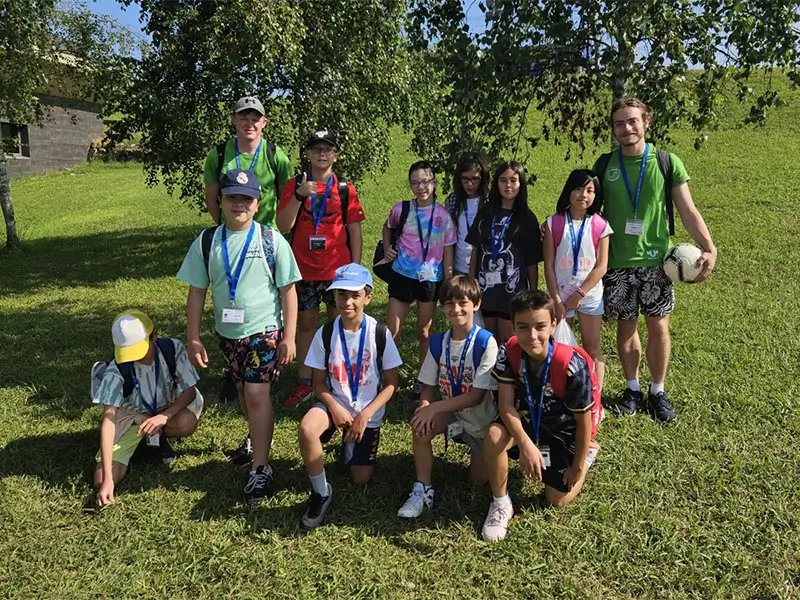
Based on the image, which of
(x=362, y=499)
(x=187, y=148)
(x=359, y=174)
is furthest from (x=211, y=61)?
(x=362, y=499)

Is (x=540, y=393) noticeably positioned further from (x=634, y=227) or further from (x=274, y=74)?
(x=274, y=74)

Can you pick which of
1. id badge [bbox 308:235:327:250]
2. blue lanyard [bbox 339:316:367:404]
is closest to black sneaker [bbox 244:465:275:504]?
blue lanyard [bbox 339:316:367:404]

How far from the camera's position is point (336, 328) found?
11.8 feet

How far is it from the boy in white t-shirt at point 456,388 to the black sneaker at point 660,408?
1476 mm

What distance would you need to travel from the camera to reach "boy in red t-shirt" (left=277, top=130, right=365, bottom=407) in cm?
438

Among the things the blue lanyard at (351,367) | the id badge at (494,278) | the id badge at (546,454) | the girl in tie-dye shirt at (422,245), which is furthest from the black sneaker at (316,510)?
the id badge at (494,278)

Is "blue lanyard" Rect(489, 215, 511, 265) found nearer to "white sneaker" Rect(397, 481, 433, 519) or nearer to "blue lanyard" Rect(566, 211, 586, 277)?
"blue lanyard" Rect(566, 211, 586, 277)

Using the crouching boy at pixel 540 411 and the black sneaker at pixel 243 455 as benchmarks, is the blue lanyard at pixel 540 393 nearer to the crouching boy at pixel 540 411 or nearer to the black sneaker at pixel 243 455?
the crouching boy at pixel 540 411

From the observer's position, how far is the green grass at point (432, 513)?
292cm

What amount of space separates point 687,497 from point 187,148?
26.1ft

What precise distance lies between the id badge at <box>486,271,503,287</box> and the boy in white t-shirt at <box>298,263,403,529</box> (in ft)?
3.16

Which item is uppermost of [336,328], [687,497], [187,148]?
[187,148]

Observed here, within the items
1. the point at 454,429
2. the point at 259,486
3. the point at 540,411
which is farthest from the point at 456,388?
the point at 259,486

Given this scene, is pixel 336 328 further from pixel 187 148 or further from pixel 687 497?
pixel 187 148
